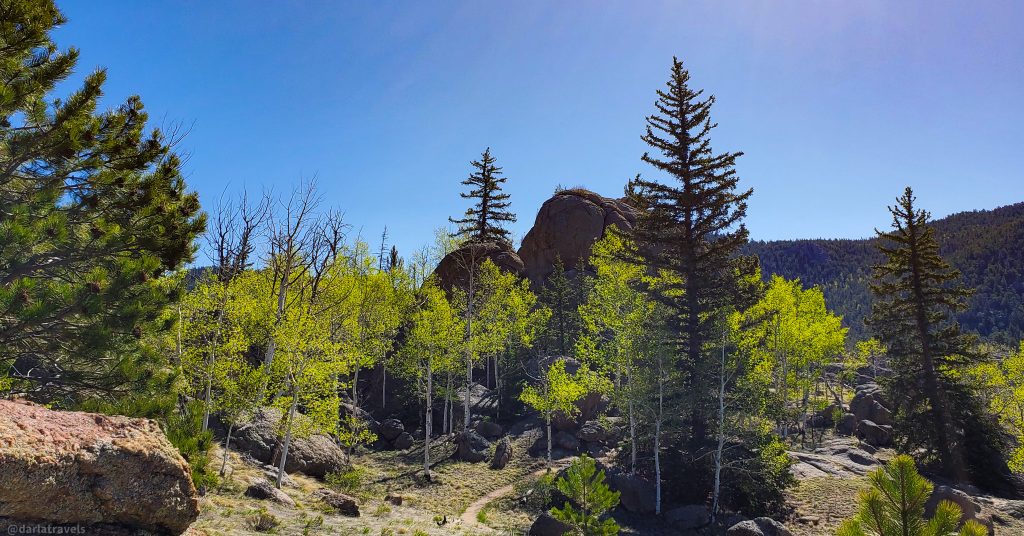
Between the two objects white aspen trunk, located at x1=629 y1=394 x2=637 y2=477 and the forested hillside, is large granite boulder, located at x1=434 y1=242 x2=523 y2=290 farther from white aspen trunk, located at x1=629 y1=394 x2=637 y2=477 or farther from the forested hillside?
the forested hillside

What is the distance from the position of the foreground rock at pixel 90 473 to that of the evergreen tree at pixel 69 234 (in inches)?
105

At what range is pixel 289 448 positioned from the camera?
21531 mm

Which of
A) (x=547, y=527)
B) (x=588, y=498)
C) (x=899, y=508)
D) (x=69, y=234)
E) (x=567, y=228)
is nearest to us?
(x=899, y=508)

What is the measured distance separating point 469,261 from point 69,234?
40002 mm

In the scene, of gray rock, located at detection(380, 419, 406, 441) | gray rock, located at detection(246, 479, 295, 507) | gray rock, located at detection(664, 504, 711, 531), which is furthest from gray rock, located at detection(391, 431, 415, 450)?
gray rock, located at detection(664, 504, 711, 531)

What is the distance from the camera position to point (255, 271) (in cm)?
3209

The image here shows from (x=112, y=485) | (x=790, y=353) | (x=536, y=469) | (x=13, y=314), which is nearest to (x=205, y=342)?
(x=13, y=314)

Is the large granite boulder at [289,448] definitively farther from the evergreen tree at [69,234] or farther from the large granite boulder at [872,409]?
the large granite boulder at [872,409]

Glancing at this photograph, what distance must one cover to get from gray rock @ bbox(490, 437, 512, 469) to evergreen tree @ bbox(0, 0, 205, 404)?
20584 millimetres

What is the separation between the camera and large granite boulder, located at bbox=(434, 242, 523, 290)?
48.0 m

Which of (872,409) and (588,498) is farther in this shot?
(872,409)

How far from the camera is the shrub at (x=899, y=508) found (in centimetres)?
497

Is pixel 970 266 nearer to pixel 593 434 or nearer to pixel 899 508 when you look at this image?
pixel 593 434

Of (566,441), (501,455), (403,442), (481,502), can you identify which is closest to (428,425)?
(501,455)
